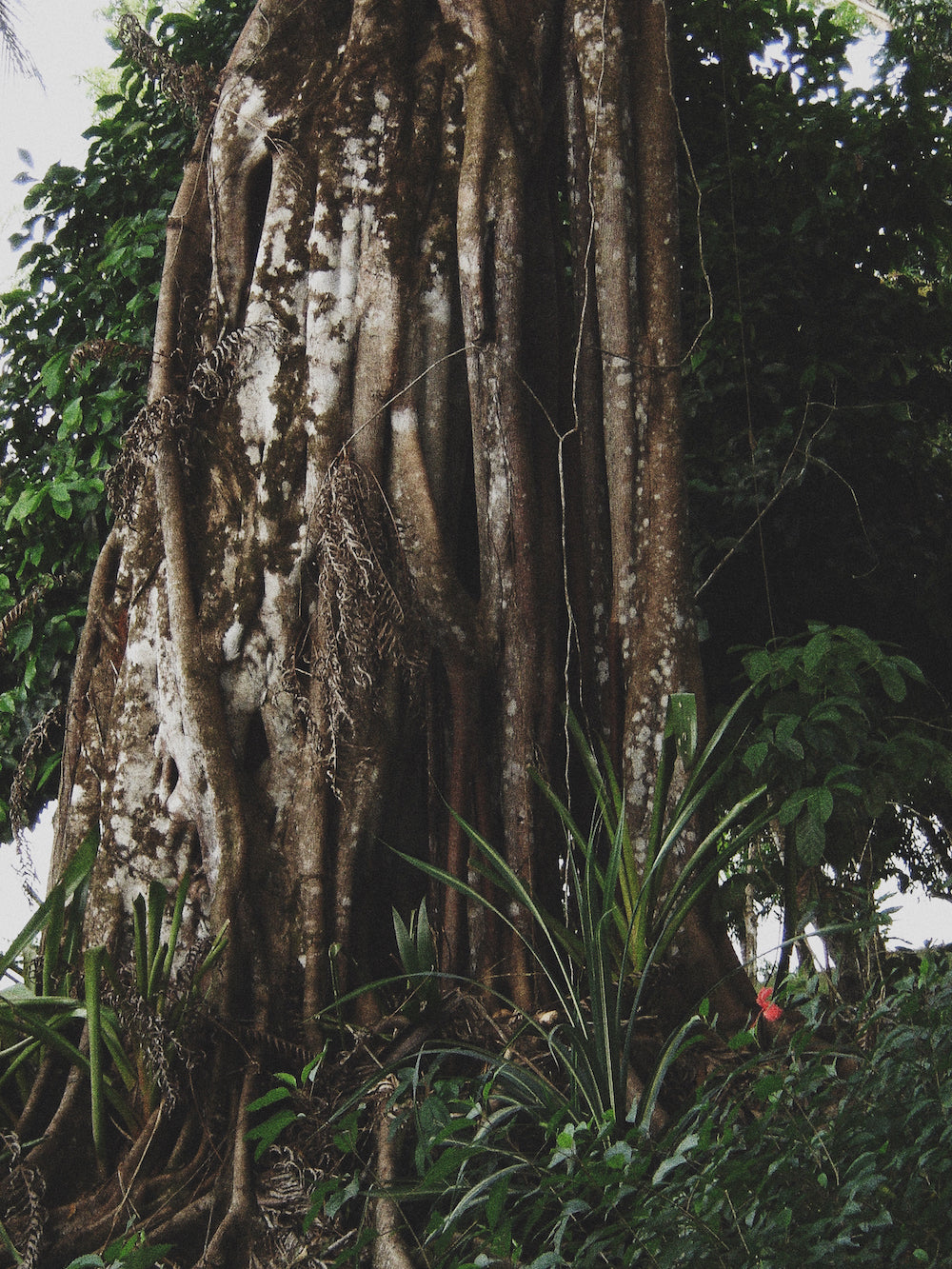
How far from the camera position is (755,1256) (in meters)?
1.14

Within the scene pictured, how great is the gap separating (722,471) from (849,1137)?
94.5 inches

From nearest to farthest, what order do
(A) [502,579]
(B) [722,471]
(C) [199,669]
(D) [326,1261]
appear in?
(D) [326,1261], (C) [199,669], (A) [502,579], (B) [722,471]

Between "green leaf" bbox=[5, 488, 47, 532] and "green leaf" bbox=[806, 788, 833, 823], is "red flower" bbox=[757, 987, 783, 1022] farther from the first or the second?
"green leaf" bbox=[5, 488, 47, 532]

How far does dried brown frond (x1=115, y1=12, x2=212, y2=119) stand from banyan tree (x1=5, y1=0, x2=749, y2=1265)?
0.12m

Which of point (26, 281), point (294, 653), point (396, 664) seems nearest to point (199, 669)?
point (294, 653)

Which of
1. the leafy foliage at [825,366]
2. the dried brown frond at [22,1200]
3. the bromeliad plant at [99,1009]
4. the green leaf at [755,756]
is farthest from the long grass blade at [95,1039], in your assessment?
the leafy foliage at [825,366]

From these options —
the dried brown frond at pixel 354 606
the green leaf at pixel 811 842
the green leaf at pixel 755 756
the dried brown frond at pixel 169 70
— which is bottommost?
the green leaf at pixel 811 842

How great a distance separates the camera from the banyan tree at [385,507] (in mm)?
2193

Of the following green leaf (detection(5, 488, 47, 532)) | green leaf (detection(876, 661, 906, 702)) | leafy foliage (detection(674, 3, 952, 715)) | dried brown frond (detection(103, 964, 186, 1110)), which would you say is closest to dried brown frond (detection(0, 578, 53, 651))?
green leaf (detection(5, 488, 47, 532))

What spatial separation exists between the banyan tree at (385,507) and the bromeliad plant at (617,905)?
0.34 feet

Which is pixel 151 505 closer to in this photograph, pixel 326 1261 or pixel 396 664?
pixel 396 664

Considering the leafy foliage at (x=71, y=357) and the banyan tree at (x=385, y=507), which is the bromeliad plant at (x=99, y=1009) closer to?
the banyan tree at (x=385, y=507)

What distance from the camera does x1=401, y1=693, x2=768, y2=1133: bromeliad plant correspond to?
1.74 meters

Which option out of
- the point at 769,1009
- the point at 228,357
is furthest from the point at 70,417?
the point at 769,1009
